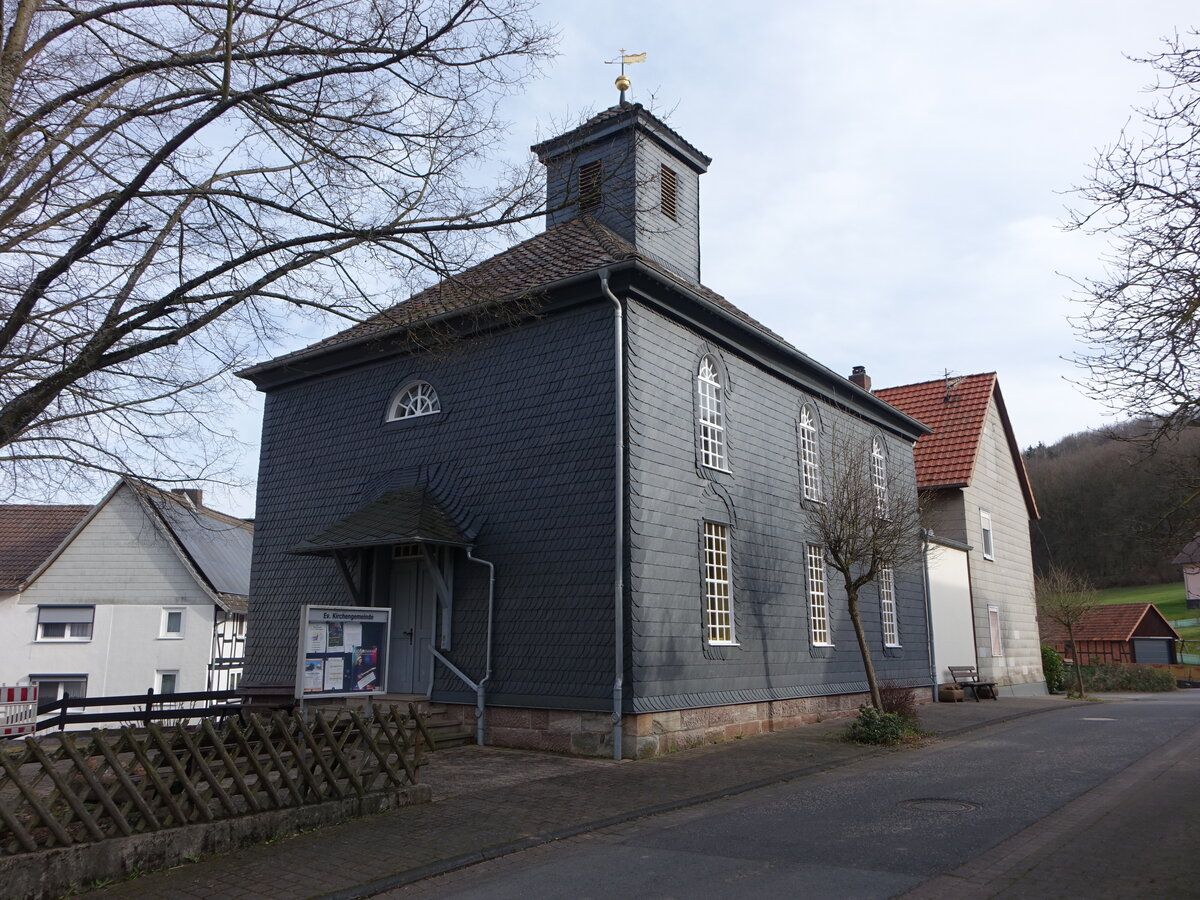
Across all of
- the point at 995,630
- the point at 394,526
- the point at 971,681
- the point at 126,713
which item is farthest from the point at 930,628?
the point at 126,713

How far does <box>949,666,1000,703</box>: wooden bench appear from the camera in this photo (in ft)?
78.5

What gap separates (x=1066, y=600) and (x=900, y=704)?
18.6 m

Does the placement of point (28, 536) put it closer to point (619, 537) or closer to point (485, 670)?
point (485, 670)

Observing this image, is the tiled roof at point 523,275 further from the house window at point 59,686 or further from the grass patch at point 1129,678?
the grass patch at point 1129,678

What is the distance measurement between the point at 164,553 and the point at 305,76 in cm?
2731

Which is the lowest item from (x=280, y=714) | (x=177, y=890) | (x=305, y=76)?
(x=177, y=890)

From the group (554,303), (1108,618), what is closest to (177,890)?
(554,303)

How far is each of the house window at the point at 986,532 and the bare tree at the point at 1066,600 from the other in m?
4.36

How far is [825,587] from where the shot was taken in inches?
741

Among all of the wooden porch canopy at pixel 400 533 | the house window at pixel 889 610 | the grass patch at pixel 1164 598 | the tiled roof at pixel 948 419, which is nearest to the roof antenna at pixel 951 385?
the tiled roof at pixel 948 419

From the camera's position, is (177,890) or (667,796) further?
A: (667,796)

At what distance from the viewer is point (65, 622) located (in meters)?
30.0

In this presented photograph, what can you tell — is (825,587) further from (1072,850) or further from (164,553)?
(164,553)

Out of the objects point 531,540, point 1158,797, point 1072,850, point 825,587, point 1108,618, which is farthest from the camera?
point 1108,618
